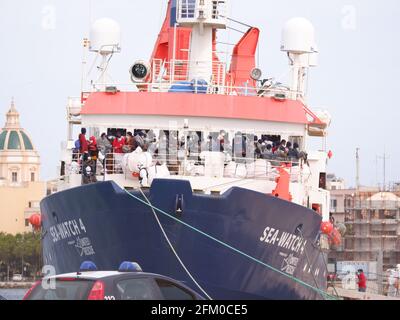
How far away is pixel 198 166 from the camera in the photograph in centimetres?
3794

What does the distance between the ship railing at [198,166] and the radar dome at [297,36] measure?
787 cm

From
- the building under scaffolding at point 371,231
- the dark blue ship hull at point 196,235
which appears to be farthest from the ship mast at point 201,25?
the building under scaffolding at point 371,231

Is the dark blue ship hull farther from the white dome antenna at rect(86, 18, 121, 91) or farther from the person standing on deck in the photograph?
the white dome antenna at rect(86, 18, 121, 91)

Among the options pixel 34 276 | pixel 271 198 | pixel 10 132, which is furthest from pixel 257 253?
pixel 10 132

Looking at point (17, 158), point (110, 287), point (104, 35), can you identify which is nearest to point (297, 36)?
point (104, 35)

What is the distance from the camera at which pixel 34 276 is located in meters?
113

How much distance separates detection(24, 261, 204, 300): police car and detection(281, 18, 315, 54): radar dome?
2304 cm

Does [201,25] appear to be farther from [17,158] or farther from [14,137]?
[17,158]

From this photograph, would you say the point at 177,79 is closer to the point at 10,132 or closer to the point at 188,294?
the point at 188,294

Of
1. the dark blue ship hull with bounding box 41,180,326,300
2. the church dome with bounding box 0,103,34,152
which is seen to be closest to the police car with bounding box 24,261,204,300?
the dark blue ship hull with bounding box 41,180,326,300

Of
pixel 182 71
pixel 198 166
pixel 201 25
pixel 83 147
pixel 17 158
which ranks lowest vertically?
pixel 17 158

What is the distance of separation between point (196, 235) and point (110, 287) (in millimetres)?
11787

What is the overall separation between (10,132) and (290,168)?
432 ft

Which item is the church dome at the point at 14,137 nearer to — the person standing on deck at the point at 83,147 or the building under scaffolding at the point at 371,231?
the building under scaffolding at the point at 371,231
